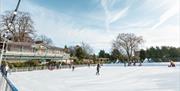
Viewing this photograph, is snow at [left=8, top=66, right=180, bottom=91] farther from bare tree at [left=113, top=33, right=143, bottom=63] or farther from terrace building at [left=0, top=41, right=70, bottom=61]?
bare tree at [left=113, top=33, right=143, bottom=63]

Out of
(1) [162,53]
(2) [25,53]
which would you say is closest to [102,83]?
(2) [25,53]

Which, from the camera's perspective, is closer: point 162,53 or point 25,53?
point 25,53

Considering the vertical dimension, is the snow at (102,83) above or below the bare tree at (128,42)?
below

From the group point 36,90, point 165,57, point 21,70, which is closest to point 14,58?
point 21,70

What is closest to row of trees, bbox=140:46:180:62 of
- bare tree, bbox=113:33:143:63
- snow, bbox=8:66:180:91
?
bare tree, bbox=113:33:143:63

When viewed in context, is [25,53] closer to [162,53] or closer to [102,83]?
[102,83]

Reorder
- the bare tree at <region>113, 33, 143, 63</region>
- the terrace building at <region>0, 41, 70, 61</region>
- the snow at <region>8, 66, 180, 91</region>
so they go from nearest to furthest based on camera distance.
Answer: the snow at <region>8, 66, 180, 91</region> < the terrace building at <region>0, 41, 70, 61</region> < the bare tree at <region>113, 33, 143, 63</region>

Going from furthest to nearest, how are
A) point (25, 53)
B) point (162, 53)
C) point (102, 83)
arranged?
point (162, 53) < point (25, 53) < point (102, 83)

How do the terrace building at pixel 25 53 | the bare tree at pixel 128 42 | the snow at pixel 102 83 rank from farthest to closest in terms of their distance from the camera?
the bare tree at pixel 128 42 < the terrace building at pixel 25 53 < the snow at pixel 102 83

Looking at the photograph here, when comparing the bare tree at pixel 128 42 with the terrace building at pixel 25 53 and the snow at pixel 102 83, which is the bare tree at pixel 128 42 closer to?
the terrace building at pixel 25 53

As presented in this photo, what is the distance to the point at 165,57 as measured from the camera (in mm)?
87812

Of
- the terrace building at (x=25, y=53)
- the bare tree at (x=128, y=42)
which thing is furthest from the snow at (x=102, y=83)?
the bare tree at (x=128, y=42)

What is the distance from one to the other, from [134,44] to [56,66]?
3337 cm

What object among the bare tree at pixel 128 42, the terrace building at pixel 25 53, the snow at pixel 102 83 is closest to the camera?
the snow at pixel 102 83
